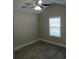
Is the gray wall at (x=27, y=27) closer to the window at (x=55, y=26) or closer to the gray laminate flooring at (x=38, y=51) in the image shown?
the gray laminate flooring at (x=38, y=51)

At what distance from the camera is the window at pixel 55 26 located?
3.84 feet

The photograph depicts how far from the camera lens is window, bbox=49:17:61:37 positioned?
117cm

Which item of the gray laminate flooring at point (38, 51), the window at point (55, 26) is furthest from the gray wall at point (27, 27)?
the window at point (55, 26)

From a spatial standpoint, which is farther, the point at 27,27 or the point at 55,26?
the point at 27,27

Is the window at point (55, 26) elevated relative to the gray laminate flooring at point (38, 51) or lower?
elevated

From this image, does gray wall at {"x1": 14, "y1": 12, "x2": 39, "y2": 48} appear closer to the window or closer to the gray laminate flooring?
the gray laminate flooring

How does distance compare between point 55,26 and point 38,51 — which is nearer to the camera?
point 55,26

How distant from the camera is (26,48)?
1325 mm

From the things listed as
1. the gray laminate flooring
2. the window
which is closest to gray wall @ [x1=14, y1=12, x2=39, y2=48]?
the gray laminate flooring

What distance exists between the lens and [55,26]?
3.91 ft

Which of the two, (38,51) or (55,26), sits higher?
(55,26)
